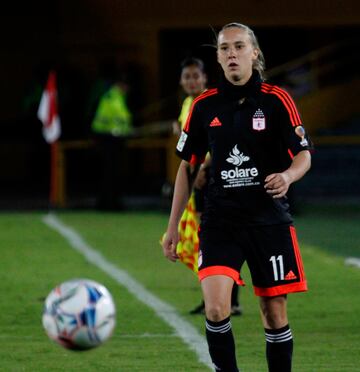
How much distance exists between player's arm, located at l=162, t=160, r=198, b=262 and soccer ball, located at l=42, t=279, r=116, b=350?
2.30ft

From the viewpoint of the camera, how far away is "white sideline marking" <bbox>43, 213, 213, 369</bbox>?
10.1m

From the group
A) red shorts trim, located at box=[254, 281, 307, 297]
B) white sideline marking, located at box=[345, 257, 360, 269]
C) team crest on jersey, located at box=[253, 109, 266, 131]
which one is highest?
team crest on jersey, located at box=[253, 109, 266, 131]

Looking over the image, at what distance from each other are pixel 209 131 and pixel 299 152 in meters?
0.50

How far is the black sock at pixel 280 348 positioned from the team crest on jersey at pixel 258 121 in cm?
105

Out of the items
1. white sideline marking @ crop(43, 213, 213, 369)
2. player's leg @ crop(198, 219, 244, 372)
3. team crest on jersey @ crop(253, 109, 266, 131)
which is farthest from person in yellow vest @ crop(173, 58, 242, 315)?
team crest on jersey @ crop(253, 109, 266, 131)

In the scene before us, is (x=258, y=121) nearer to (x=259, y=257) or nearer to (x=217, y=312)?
(x=259, y=257)

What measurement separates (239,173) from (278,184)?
1.34ft

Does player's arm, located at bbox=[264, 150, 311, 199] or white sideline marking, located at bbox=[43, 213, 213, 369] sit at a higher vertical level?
player's arm, located at bbox=[264, 150, 311, 199]

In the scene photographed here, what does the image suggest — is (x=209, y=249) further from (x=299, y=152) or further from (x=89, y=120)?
(x=89, y=120)

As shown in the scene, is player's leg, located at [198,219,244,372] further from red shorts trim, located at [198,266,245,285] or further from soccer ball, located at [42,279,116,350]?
soccer ball, located at [42,279,116,350]

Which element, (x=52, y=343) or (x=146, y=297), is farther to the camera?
(x=146, y=297)

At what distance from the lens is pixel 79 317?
7.46 metres

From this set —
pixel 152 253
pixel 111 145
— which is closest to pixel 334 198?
pixel 111 145

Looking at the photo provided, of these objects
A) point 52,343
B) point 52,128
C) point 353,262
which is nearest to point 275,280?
point 52,343
